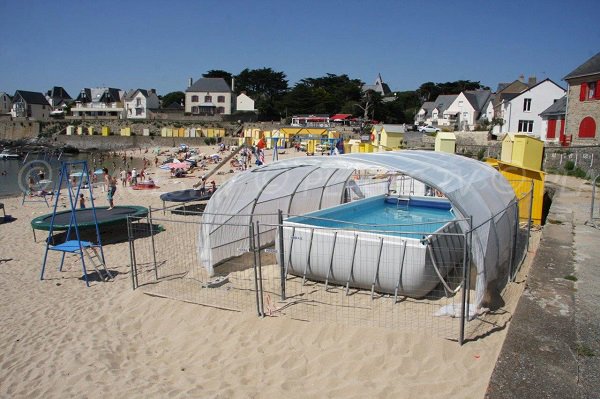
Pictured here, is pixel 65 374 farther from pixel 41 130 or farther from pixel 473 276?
pixel 41 130

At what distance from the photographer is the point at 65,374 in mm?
7516

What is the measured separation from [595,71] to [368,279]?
2952cm

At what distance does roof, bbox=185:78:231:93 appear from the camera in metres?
94.6

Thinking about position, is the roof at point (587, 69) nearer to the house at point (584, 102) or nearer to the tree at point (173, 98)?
the house at point (584, 102)

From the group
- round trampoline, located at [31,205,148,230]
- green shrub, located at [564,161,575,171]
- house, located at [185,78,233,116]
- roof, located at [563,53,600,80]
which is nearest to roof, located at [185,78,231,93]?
house, located at [185,78,233,116]

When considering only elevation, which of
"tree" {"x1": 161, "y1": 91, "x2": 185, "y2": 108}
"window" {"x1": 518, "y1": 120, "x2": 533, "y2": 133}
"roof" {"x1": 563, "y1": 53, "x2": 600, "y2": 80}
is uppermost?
"tree" {"x1": 161, "y1": 91, "x2": 185, "y2": 108}

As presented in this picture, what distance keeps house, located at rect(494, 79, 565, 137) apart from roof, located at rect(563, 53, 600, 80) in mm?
15546

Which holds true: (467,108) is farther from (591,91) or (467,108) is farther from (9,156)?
(9,156)

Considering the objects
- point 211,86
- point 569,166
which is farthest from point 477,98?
point 569,166

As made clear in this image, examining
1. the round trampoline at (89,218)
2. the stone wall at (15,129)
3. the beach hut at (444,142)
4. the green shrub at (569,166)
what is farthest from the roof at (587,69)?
the stone wall at (15,129)

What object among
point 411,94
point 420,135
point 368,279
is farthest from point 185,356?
point 411,94

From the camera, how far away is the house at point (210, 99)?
94.3 m

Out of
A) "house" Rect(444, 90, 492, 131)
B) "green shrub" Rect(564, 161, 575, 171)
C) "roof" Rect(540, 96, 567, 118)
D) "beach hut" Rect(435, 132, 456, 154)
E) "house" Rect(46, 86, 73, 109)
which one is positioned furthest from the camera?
"house" Rect(46, 86, 73, 109)

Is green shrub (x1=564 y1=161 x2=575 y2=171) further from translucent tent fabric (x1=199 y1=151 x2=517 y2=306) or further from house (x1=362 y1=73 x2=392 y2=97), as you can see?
house (x1=362 y1=73 x2=392 y2=97)
